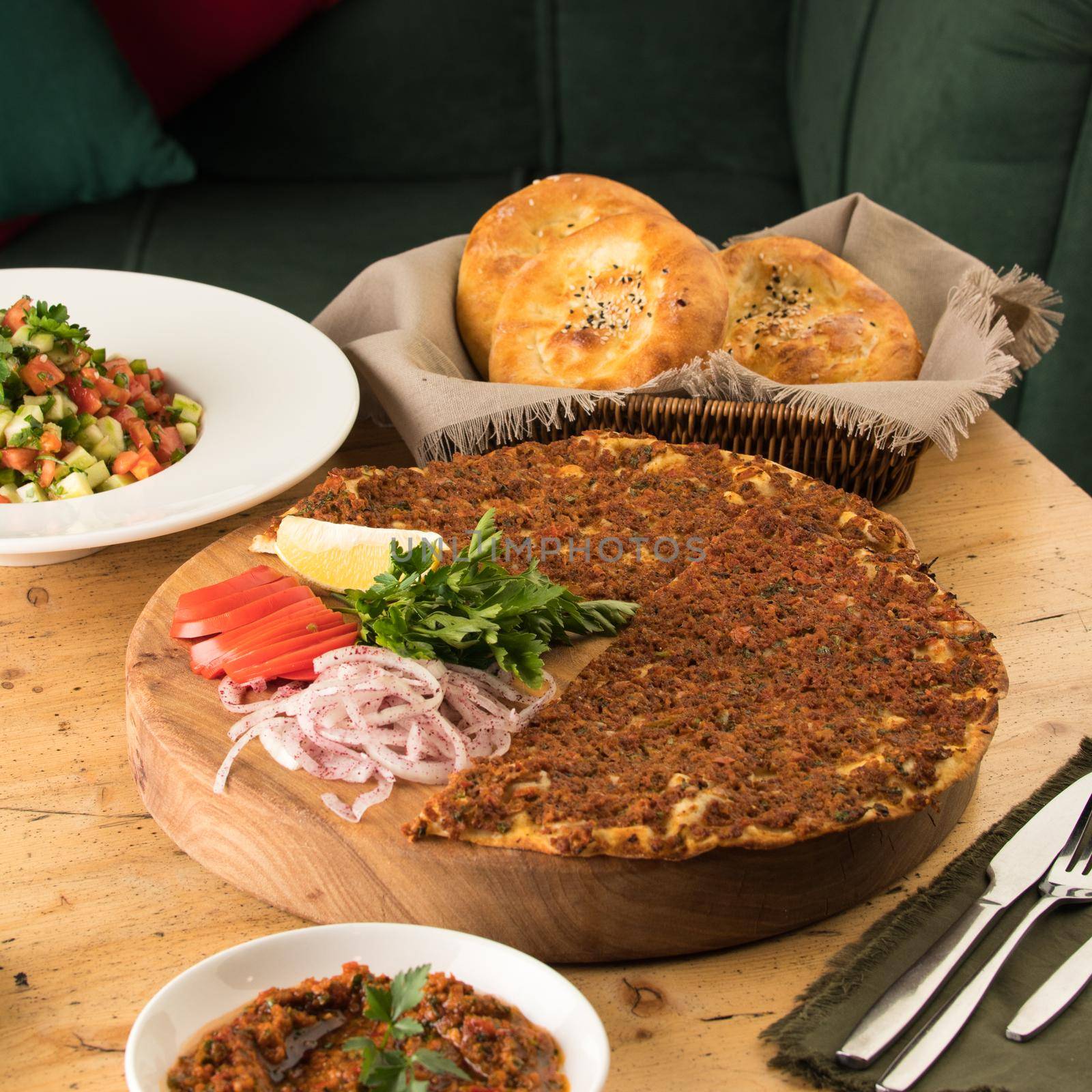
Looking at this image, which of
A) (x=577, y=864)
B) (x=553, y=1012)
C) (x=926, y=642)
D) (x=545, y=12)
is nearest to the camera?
(x=553, y=1012)

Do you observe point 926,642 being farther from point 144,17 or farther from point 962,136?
point 144,17

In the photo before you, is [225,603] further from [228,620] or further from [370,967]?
[370,967]

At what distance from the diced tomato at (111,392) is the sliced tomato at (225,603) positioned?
2.10ft

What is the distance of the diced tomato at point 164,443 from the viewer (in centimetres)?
217

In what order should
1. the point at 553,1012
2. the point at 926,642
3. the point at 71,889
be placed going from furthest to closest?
the point at 926,642
the point at 71,889
the point at 553,1012

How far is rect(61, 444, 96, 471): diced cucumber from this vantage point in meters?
2.04

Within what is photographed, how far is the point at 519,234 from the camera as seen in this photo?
2.54 metres

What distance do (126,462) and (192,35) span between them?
2.52 m

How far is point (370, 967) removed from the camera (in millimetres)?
1191

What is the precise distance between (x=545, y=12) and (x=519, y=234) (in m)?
2.17

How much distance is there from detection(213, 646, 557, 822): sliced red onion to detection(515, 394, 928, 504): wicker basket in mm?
744

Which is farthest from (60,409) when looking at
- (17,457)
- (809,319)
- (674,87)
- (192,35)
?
(674,87)

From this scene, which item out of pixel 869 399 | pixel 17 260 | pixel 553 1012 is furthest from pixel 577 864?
pixel 17 260

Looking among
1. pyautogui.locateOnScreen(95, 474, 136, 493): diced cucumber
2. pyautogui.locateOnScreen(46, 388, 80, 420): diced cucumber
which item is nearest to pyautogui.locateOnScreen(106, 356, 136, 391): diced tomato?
pyautogui.locateOnScreen(46, 388, 80, 420): diced cucumber
